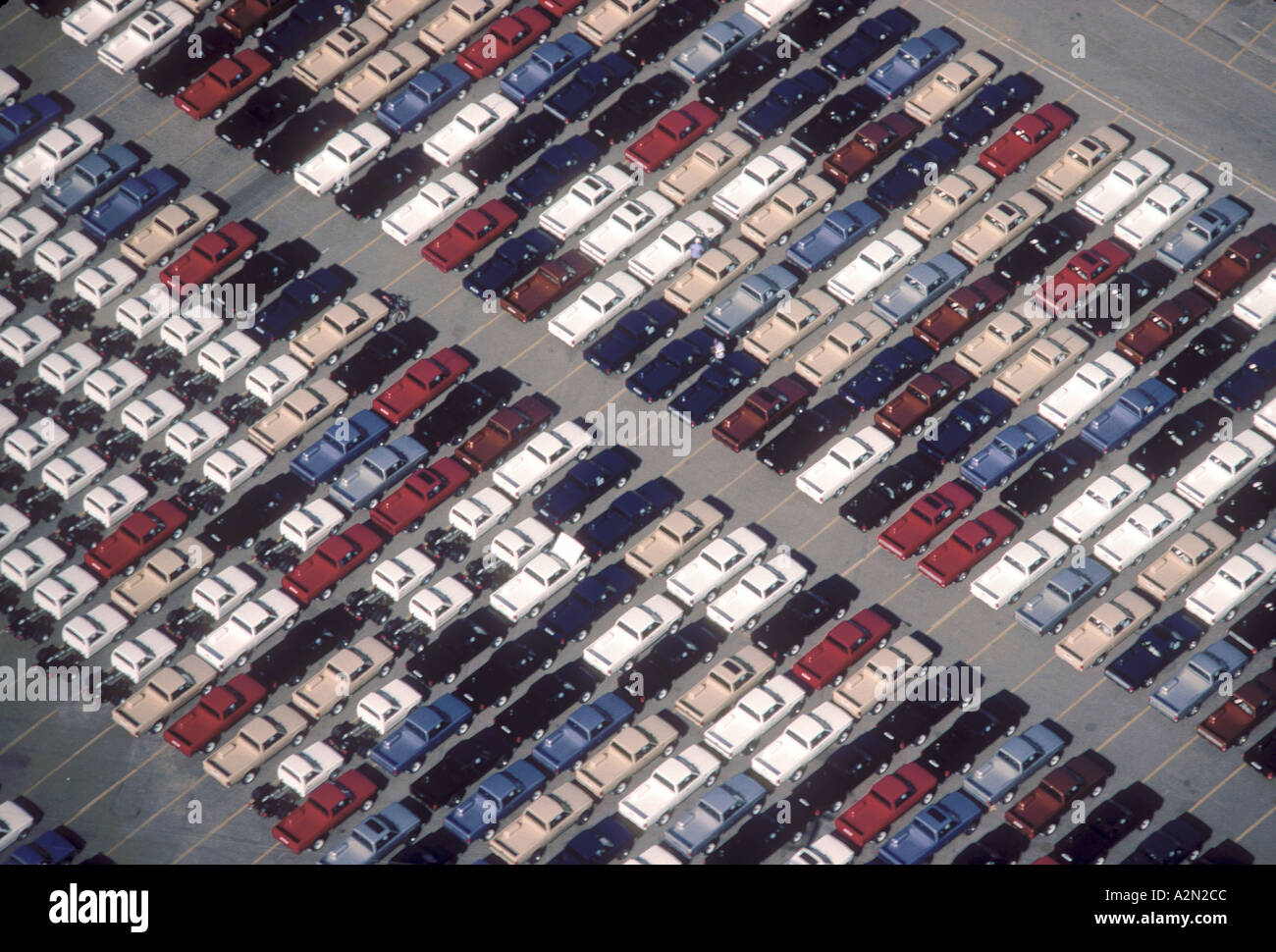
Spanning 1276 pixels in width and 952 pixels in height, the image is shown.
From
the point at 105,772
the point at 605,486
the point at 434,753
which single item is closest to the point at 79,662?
the point at 105,772

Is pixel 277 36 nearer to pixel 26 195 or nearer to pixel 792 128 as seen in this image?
pixel 26 195

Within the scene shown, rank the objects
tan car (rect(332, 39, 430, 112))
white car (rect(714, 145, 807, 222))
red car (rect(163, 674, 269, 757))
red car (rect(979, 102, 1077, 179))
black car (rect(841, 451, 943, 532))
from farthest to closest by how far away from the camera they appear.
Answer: tan car (rect(332, 39, 430, 112)), red car (rect(979, 102, 1077, 179)), white car (rect(714, 145, 807, 222)), black car (rect(841, 451, 943, 532)), red car (rect(163, 674, 269, 757))

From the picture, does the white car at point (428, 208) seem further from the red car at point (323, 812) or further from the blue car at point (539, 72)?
the red car at point (323, 812)

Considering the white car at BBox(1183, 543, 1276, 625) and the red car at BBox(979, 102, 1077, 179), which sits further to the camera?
the red car at BBox(979, 102, 1077, 179)

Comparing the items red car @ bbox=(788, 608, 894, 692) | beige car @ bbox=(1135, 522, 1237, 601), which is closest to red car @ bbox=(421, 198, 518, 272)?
red car @ bbox=(788, 608, 894, 692)

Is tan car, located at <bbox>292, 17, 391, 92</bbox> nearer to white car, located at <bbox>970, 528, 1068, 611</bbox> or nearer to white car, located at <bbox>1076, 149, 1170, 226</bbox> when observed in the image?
white car, located at <bbox>1076, 149, 1170, 226</bbox>

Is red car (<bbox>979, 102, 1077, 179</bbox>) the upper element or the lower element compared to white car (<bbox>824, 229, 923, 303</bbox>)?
upper

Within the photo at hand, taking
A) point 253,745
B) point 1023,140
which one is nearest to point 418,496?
point 253,745
